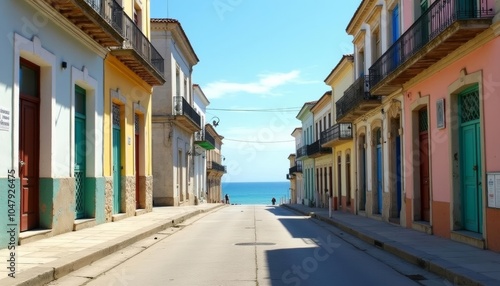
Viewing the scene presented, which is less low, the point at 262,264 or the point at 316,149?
the point at 316,149

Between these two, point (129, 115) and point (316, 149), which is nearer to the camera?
point (129, 115)

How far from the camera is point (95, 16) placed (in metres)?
12.4

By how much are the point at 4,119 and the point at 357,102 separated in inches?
502

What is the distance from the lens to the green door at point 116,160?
1697 centimetres

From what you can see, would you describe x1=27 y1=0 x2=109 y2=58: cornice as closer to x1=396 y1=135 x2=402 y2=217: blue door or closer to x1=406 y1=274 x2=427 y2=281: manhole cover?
x1=406 y1=274 x2=427 y2=281: manhole cover

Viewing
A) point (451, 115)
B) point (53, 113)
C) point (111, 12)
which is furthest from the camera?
point (111, 12)

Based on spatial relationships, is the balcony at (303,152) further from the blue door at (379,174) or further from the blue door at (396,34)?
the blue door at (396,34)

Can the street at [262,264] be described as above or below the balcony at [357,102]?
below

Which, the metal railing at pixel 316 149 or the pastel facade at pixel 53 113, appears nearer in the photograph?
the pastel facade at pixel 53 113

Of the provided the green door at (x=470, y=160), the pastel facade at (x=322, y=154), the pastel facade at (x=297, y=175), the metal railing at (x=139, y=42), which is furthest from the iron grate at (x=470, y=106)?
the pastel facade at (x=297, y=175)

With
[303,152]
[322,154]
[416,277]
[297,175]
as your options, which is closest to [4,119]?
[416,277]

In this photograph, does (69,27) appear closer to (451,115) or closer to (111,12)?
(111,12)

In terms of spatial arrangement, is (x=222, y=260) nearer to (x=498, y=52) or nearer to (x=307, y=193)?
(x=498, y=52)

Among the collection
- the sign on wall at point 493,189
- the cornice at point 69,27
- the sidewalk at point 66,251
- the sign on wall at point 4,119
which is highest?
the cornice at point 69,27
